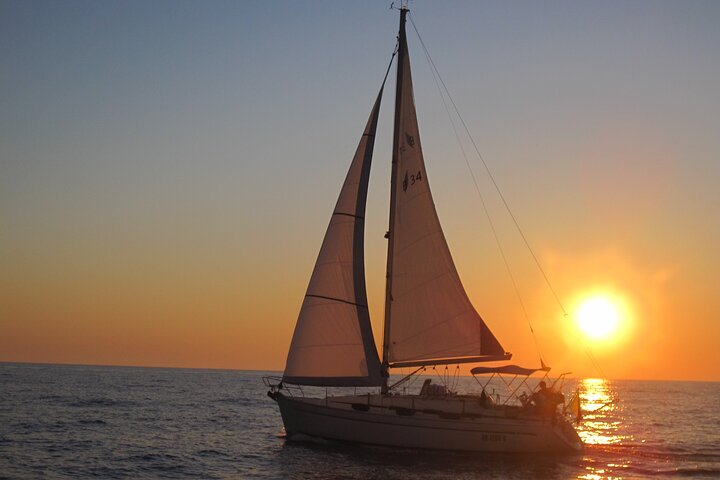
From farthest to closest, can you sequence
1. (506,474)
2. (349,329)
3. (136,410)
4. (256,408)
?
1. (256,408)
2. (136,410)
3. (349,329)
4. (506,474)

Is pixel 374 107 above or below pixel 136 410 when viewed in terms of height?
above

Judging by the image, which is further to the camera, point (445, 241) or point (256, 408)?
point (256, 408)

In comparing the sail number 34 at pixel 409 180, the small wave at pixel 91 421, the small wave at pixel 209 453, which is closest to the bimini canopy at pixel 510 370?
the sail number 34 at pixel 409 180

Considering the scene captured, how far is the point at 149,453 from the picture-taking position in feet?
125

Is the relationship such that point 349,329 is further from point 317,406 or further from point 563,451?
point 563,451

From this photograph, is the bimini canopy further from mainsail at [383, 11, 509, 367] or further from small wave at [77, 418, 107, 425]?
small wave at [77, 418, 107, 425]

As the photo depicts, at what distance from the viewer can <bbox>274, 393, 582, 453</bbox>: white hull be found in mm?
33531

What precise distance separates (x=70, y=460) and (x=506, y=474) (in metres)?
18.8

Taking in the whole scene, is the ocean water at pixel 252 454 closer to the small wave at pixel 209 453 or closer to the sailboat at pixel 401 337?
the small wave at pixel 209 453

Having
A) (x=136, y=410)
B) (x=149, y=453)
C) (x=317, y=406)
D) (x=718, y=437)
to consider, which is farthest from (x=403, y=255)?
(x=136, y=410)

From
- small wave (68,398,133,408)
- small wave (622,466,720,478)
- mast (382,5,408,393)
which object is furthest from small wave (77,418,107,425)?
small wave (622,466,720,478)

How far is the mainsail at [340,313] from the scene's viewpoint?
34188mm

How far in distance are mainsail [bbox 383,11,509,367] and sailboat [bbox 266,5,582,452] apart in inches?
1.7

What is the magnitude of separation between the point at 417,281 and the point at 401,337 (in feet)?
8.35
